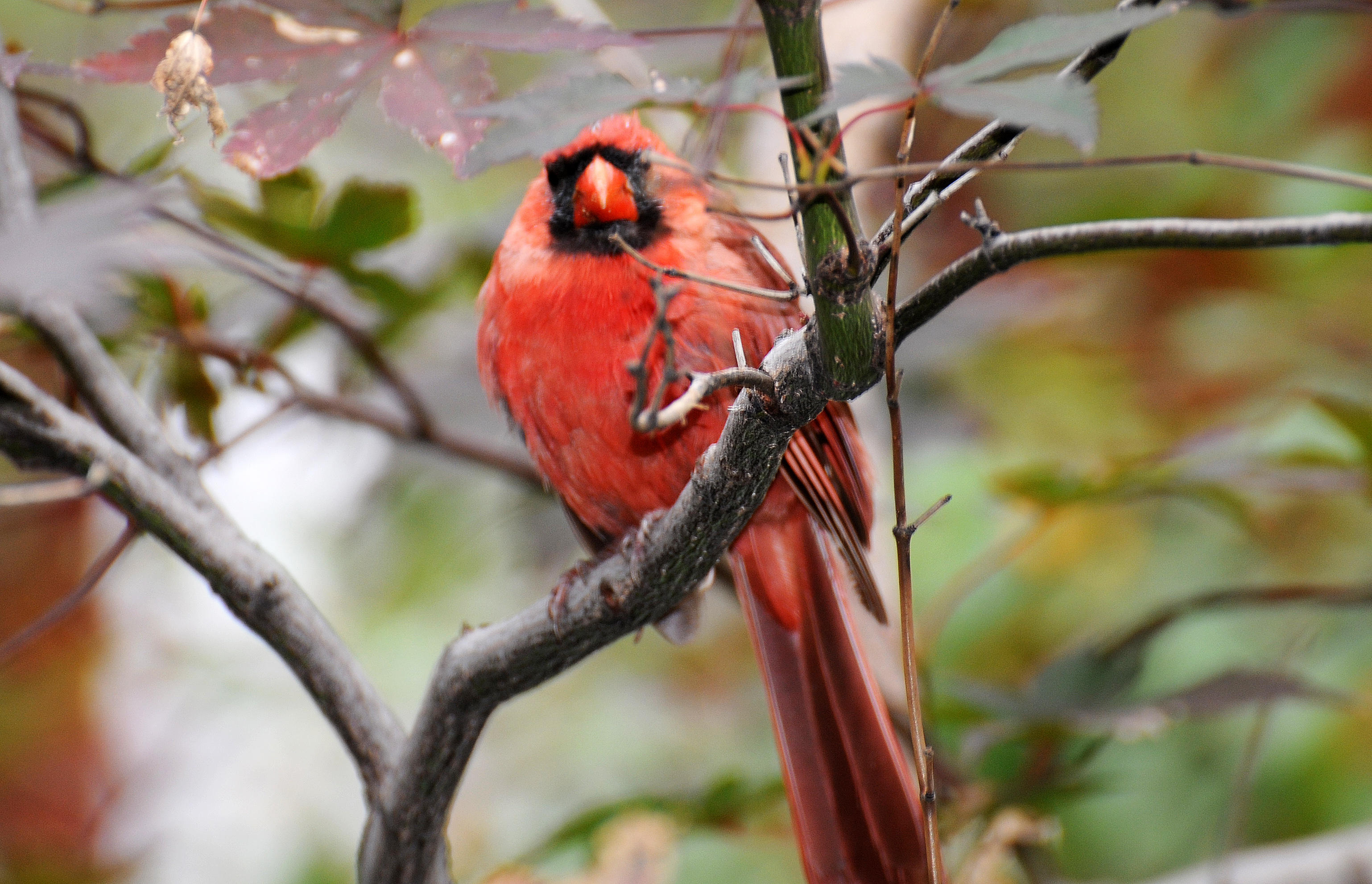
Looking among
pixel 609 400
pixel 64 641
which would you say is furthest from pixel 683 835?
pixel 64 641

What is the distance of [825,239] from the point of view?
0.86 m

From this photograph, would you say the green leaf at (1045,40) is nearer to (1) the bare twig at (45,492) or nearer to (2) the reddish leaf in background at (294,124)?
(2) the reddish leaf in background at (294,124)

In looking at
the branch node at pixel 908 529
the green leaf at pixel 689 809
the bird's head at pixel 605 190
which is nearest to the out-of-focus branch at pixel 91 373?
the bird's head at pixel 605 190

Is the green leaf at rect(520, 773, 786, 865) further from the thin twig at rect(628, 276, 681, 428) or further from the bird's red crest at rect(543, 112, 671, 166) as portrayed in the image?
the thin twig at rect(628, 276, 681, 428)

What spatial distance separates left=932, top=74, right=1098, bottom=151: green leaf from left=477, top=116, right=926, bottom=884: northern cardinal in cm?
78

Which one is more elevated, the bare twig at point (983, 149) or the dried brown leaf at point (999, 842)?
the bare twig at point (983, 149)

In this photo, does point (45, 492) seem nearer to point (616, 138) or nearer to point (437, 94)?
point (437, 94)

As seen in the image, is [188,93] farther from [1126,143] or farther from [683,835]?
[1126,143]

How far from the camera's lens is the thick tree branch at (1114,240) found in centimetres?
84

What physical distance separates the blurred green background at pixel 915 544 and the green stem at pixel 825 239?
36.6 inches

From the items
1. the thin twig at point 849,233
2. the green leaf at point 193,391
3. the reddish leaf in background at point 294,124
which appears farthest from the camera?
the green leaf at point 193,391

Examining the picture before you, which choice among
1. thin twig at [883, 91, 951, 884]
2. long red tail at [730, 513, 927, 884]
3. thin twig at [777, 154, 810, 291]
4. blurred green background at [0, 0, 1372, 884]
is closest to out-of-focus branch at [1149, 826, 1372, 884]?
blurred green background at [0, 0, 1372, 884]

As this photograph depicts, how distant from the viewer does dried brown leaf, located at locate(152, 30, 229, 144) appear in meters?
1.02

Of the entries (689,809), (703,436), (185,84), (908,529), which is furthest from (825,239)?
(689,809)
